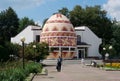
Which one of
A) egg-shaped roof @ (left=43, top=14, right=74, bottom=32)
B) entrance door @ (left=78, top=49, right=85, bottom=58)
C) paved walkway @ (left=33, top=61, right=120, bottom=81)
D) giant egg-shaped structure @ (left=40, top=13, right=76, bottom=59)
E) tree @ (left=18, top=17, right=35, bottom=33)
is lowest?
paved walkway @ (left=33, top=61, right=120, bottom=81)

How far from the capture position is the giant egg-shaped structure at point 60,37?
8650cm

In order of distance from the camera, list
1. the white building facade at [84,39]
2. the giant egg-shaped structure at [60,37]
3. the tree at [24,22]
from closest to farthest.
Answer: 1. the giant egg-shaped structure at [60,37]
2. the white building facade at [84,39]
3. the tree at [24,22]

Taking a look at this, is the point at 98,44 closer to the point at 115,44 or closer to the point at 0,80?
the point at 115,44

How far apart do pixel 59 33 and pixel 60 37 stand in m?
0.86

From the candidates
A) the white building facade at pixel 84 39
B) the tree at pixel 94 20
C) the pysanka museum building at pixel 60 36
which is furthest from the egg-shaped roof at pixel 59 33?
the tree at pixel 94 20

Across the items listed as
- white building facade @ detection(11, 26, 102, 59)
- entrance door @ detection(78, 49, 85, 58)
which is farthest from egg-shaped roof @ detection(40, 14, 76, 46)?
entrance door @ detection(78, 49, 85, 58)

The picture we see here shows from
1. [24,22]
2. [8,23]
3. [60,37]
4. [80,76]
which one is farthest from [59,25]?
[80,76]

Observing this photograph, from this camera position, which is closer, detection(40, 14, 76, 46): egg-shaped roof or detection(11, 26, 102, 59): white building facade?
detection(40, 14, 76, 46): egg-shaped roof

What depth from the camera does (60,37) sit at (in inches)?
3430

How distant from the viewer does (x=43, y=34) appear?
Answer: 88.4m

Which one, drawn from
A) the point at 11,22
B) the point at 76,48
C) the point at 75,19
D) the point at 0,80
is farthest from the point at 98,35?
the point at 0,80

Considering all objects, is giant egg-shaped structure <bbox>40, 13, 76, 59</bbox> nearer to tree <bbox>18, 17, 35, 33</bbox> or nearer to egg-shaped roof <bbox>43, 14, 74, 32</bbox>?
egg-shaped roof <bbox>43, 14, 74, 32</bbox>

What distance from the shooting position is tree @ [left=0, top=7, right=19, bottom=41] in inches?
4058

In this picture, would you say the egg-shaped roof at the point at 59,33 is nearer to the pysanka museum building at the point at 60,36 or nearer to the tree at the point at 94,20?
the pysanka museum building at the point at 60,36
